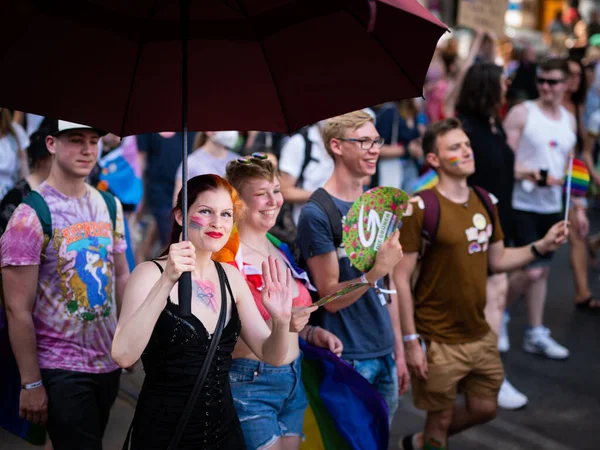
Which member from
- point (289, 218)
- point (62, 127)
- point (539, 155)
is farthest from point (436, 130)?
point (539, 155)

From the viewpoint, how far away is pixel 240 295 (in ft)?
9.03

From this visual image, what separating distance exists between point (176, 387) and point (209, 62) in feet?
3.87

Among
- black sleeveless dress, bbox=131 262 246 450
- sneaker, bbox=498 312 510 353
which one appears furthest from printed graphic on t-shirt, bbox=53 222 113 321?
sneaker, bbox=498 312 510 353

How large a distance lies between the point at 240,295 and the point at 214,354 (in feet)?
0.91

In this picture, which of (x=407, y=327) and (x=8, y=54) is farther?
(x=407, y=327)

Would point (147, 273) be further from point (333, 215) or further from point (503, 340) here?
point (503, 340)

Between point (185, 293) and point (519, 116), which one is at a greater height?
point (519, 116)

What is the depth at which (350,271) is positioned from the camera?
3.62 metres

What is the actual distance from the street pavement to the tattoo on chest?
2.19 m

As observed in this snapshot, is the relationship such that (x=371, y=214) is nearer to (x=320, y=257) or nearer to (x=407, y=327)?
(x=320, y=257)

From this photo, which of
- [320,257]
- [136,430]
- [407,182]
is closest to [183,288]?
[136,430]

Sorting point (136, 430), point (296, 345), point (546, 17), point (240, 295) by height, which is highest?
point (546, 17)

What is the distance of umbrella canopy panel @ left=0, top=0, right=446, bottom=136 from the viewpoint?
8.21 feet

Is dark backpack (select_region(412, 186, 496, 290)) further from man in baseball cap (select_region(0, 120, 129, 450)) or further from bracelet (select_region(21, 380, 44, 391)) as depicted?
bracelet (select_region(21, 380, 44, 391))
